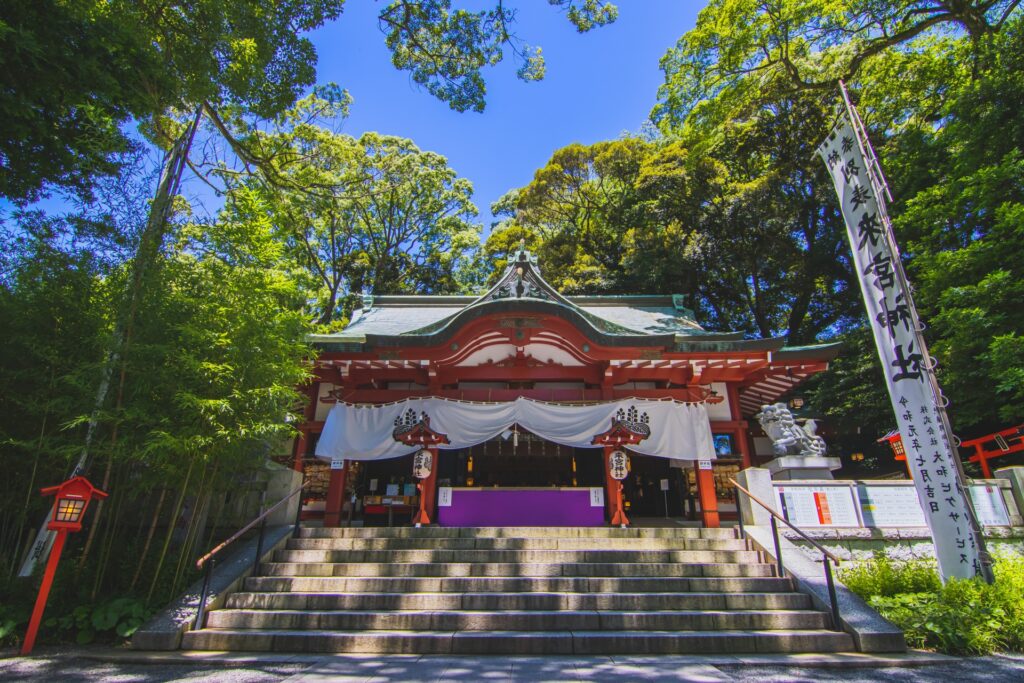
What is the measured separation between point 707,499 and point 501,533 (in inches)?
145

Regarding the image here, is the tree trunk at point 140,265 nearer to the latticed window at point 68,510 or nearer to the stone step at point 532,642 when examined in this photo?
the latticed window at point 68,510


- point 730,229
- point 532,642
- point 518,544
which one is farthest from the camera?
point 730,229

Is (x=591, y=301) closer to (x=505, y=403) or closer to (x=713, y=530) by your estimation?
(x=505, y=403)

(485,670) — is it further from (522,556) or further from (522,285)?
(522,285)

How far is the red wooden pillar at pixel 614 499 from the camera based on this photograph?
7746 millimetres

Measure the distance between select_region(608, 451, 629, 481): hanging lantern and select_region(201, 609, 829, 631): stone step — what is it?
330cm

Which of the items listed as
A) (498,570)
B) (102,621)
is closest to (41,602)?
(102,621)

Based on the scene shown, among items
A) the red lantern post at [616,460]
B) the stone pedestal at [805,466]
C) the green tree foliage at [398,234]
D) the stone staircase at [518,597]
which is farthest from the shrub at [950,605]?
the green tree foliage at [398,234]

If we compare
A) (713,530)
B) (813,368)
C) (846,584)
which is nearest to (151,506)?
(713,530)

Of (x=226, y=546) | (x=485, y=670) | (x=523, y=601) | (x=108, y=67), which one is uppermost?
(x=108, y=67)

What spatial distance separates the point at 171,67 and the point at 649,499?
40.6 feet

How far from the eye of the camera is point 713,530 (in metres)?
6.75

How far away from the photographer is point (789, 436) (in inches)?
320

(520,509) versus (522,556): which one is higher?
(520,509)
